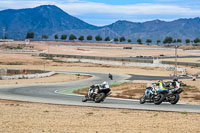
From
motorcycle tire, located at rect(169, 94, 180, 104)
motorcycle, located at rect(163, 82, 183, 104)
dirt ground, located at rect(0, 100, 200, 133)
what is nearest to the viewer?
dirt ground, located at rect(0, 100, 200, 133)

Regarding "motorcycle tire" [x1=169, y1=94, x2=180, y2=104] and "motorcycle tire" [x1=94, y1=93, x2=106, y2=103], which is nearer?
"motorcycle tire" [x1=169, y1=94, x2=180, y2=104]

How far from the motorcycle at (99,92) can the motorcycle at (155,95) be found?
267 centimetres

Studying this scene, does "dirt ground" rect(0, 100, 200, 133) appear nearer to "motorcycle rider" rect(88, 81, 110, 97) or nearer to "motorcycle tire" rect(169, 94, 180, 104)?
"motorcycle tire" rect(169, 94, 180, 104)

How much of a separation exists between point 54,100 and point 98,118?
1215 cm

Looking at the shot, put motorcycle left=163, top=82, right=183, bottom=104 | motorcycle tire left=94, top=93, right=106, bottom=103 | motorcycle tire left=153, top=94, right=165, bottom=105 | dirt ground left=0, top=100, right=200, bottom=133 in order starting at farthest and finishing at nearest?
motorcycle tire left=94, top=93, right=106, bottom=103 → motorcycle tire left=153, top=94, right=165, bottom=105 → motorcycle left=163, top=82, right=183, bottom=104 → dirt ground left=0, top=100, right=200, bottom=133

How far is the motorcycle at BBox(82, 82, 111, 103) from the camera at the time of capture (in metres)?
29.9

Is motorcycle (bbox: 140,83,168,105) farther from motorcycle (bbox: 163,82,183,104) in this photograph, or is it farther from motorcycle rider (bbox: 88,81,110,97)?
motorcycle rider (bbox: 88,81,110,97)

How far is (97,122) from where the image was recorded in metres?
19.7

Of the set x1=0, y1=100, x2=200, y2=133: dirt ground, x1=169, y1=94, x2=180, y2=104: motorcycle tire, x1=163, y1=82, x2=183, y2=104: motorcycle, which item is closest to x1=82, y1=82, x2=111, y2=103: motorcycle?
x1=163, y1=82, x2=183, y2=104: motorcycle

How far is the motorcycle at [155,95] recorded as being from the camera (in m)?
28.5

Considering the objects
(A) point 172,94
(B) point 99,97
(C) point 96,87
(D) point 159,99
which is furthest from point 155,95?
(C) point 96,87

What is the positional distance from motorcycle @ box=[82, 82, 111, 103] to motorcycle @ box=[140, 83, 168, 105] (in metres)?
2.67

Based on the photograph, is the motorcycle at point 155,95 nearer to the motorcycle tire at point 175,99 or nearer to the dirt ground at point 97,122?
the motorcycle tire at point 175,99

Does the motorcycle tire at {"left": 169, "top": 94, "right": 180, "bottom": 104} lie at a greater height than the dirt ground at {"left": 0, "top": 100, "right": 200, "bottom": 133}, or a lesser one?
lesser
